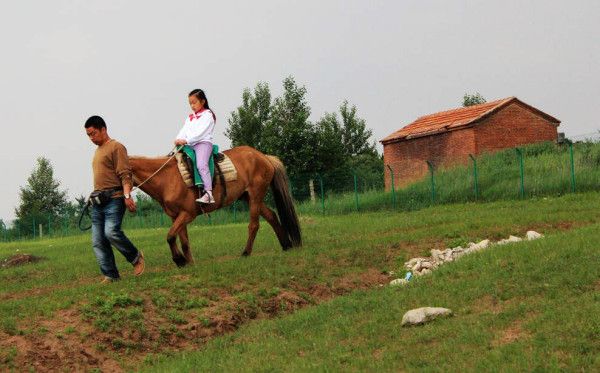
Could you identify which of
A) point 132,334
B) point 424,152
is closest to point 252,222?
point 132,334

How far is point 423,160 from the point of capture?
40000 millimetres

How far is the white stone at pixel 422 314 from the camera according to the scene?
7977 mm

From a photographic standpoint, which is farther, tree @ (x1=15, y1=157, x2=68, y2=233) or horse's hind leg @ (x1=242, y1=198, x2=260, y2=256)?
tree @ (x1=15, y1=157, x2=68, y2=233)

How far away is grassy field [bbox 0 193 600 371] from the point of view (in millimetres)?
6945

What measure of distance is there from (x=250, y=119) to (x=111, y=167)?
41.4 meters

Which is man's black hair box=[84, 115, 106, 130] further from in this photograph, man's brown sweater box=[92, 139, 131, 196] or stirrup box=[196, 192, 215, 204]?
stirrup box=[196, 192, 215, 204]

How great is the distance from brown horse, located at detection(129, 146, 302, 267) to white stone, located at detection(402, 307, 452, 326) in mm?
5171

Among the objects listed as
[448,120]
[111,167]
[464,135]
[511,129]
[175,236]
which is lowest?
[175,236]

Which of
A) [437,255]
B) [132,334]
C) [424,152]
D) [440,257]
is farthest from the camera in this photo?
[424,152]

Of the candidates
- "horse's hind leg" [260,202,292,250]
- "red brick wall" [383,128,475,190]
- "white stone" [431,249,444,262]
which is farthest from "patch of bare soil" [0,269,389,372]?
"red brick wall" [383,128,475,190]

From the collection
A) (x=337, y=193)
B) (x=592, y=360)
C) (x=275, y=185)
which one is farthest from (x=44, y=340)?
(x=337, y=193)

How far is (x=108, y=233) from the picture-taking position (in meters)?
11.0

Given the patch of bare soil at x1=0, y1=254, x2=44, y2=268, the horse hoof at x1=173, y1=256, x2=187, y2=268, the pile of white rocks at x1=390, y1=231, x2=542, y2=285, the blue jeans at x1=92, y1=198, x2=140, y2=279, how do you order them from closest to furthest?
the blue jeans at x1=92, y1=198, x2=140, y2=279 → the pile of white rocks at x1=390, y1=231, x2=542, y2=285 → the horse hoof at x1=173, y1=256, x2=187, y2=268 → the patch of bare soil at x1=0, y1=254, x2=44, y2=268

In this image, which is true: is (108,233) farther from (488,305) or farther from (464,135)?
(464,135)
